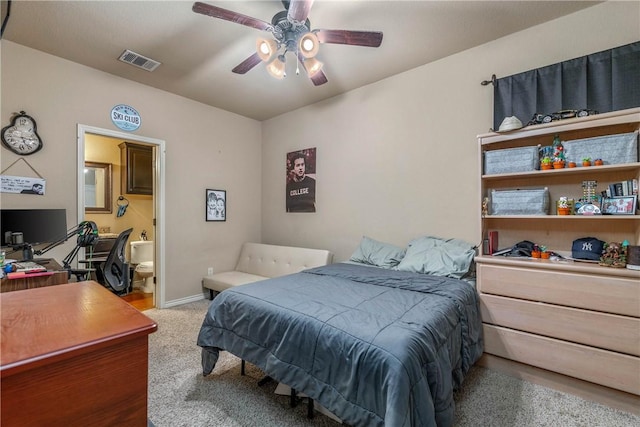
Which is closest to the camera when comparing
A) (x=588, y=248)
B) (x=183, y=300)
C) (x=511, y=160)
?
(x=588, y=248)

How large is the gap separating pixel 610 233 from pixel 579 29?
1.60 m

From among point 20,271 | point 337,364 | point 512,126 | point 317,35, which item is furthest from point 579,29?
point 20,271

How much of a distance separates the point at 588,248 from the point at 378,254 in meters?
1.67

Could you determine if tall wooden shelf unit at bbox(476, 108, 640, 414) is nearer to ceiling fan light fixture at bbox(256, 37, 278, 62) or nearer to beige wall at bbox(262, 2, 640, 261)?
beige wall at bbox(262, 2, 640, 261)

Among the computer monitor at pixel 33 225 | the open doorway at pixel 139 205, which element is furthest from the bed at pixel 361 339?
the open doorway at pixel 139 205

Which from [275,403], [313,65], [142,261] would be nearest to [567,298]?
[275,403]

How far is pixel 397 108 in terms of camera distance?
3.23 metres

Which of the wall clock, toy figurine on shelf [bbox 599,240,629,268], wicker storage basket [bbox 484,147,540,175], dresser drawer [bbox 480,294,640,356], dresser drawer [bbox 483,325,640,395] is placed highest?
the wall clock

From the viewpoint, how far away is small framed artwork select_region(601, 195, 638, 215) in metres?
1.88

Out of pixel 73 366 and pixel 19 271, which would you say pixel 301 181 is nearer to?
pixel 19 271

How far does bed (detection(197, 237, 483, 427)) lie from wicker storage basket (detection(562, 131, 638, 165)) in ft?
4.12

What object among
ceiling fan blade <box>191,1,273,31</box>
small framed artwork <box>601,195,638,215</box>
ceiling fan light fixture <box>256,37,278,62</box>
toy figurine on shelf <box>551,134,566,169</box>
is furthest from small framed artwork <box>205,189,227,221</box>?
small framed artwork <box>601,195,638,215</box>

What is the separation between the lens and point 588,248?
2092mm

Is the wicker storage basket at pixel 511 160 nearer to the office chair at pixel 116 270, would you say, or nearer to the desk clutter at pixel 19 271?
the desk clutter at pixel 19 271
